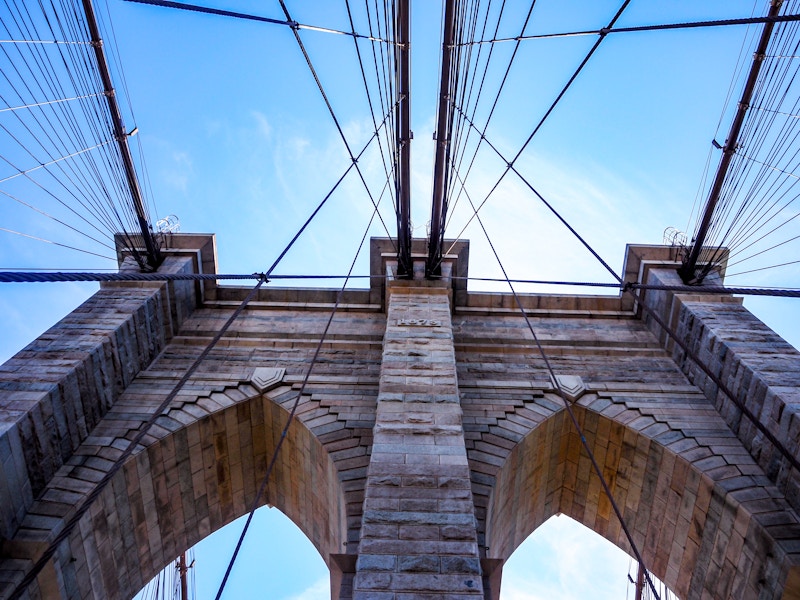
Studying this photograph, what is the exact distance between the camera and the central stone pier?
5.03 metres

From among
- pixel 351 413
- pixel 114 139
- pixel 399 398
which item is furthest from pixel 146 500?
pixel 114 139

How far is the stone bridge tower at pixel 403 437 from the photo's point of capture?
6.82 m

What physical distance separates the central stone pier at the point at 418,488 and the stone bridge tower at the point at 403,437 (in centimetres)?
2

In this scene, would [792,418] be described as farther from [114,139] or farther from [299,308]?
[114,139]

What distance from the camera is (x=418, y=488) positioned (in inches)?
240

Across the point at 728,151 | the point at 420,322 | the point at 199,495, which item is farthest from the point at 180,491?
the point at 728,151

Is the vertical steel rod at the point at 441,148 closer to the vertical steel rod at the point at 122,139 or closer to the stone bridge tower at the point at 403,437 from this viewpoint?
the stone bridge tower at the point at 403,437

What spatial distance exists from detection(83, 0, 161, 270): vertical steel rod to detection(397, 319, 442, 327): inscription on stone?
481cm

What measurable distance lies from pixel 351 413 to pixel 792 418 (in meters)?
5.39

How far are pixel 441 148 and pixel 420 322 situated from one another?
2610mm

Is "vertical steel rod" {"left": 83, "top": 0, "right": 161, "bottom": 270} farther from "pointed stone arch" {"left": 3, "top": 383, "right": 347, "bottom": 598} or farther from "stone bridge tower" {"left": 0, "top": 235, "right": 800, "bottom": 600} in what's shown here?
"pointed stone arch" {"left": 3, "top": 383, "right": 347, "bottom": 598}

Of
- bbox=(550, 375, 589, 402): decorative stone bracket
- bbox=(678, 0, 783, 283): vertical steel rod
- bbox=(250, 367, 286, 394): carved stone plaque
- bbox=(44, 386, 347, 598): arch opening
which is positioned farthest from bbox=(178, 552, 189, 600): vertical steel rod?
bbox=(678, 0, 783, 283): vertical steel rod

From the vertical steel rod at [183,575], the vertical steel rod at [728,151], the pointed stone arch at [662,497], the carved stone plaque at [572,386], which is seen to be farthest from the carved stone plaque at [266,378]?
the vertical steel rod at [728,151]

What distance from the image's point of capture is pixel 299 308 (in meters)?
11.8
